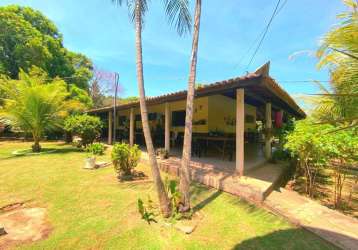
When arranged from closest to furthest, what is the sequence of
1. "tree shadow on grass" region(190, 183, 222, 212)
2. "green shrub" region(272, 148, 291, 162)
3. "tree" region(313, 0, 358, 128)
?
1. "tree" region(313, 0, 358, 128)
2. "tree shadow on grass" region(190, 183, 222, 212)
3. "green shrub" region(272, 148, 291, 162)

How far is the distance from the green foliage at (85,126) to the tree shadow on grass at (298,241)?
11282mm

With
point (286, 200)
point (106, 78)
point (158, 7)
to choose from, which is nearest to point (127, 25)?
point (158, 7)

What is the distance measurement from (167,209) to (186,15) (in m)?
4.57

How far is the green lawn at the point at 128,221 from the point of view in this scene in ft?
10.7

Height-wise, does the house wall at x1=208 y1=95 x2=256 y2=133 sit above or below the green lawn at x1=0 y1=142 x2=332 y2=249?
above

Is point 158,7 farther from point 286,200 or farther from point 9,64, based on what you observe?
point 9,64

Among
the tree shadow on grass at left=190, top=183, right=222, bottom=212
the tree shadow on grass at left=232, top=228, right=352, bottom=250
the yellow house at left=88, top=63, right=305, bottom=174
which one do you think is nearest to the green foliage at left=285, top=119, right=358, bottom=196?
the yellow house at left=88, top=63, right=305, bottom=174

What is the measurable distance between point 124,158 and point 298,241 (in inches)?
199

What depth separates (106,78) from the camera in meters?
34.8

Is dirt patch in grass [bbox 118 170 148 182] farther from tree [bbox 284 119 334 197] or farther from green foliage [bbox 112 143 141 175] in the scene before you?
tree [bbox 284 119 334 197]

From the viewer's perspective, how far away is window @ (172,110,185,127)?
11.9m

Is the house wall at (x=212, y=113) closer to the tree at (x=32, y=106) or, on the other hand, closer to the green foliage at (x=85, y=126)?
the green foliage at (x=85, y=126)

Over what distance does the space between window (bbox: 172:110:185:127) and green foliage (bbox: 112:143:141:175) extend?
550 centimetres

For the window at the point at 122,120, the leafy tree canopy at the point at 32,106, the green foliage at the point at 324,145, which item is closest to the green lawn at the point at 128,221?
the green foliage at the point at 324,145
